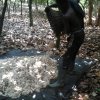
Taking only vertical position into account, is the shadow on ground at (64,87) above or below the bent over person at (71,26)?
below

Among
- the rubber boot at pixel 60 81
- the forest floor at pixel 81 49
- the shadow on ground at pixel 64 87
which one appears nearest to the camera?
the shadow on ground at pixel 64 87

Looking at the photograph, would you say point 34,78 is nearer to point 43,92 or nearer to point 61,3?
point 43,92

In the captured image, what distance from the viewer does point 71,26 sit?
241 inches

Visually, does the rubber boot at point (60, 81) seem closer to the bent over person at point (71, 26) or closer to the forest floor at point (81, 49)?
the bent over person at point (71, 26)

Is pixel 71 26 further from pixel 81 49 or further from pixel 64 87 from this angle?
pixel 81 49

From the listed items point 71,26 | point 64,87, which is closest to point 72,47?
point 71,26

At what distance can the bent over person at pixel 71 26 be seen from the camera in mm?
5926

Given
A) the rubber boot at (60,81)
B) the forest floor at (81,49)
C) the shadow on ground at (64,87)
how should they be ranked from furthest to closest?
the rubber boot at (60,81), the forest floor at (81,49), the shadow on ground at (64,87)

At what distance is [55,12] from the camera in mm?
6797

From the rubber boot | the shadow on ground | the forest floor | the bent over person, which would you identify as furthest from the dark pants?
the forest floor

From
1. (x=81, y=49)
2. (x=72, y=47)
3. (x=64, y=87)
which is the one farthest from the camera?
(x=81, y=49)

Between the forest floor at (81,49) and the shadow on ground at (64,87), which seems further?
the forest floor at (81,49)

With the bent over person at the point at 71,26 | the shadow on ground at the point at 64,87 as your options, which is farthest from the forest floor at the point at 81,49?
the bent over person at the point at 71,26

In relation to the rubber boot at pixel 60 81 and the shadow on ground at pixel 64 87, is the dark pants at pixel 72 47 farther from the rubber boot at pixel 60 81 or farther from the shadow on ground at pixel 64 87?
the shadow on ground at pixel 64 87
